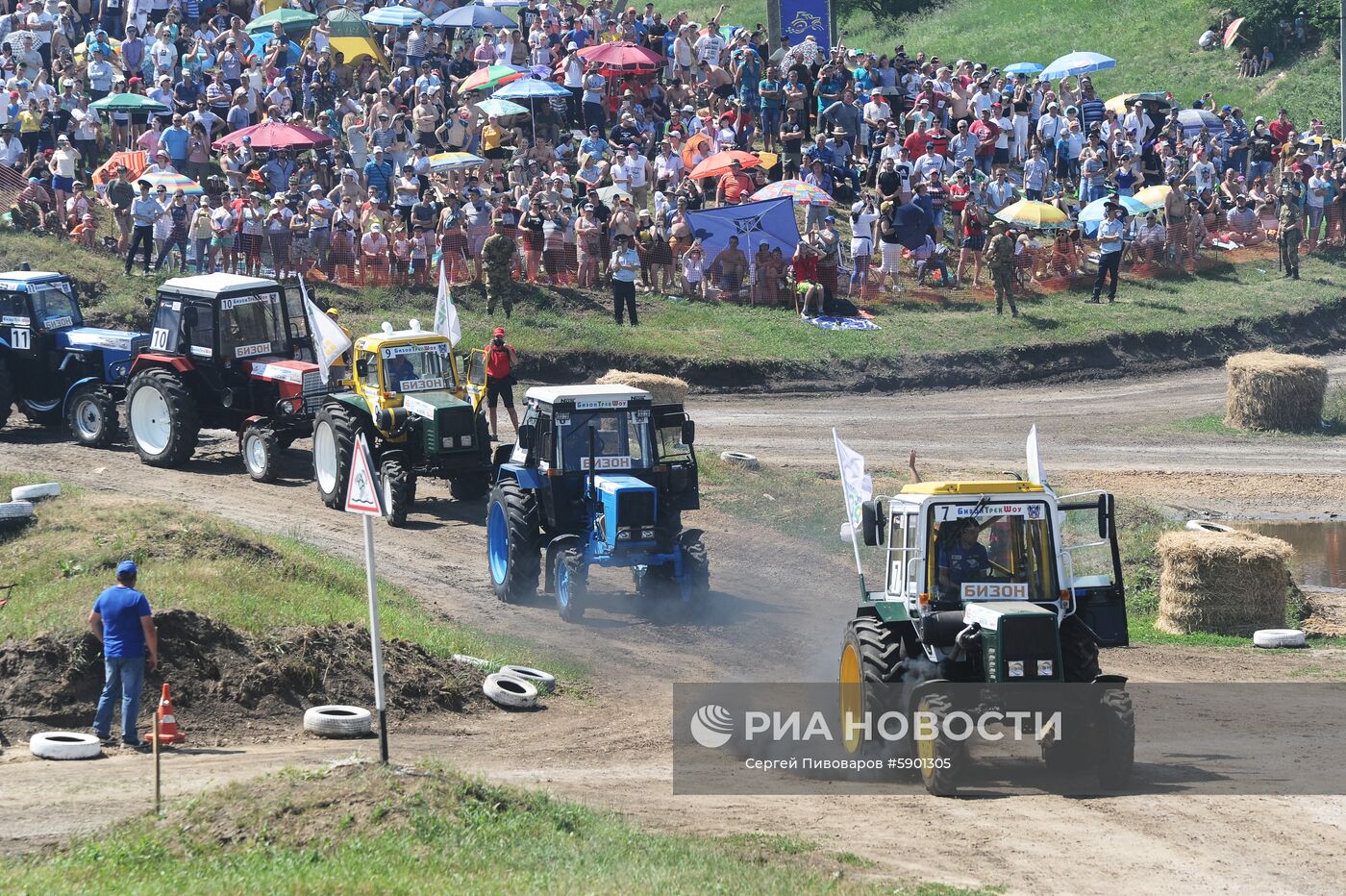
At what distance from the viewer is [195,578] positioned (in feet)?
52.3

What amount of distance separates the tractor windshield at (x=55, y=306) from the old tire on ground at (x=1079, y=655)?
1802 cm

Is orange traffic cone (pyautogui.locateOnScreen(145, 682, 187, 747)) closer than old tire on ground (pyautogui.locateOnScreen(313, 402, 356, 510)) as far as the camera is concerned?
Yes

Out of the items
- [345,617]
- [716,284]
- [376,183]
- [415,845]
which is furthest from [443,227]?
[415,845]

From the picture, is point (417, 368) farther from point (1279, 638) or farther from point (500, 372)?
point (1279, 638)

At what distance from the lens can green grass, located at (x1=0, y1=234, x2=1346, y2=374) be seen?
2966 centimetres

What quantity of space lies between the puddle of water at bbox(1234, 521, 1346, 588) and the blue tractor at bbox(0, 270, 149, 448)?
51.6 ft

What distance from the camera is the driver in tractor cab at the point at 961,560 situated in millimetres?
12141

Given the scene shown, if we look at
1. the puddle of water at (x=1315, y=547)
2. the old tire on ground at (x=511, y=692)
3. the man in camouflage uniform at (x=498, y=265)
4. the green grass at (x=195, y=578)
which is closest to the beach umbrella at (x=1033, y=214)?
the man in camouflage uniform at (x=498, y=265)

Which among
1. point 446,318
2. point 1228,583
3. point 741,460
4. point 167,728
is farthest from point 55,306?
point 1228,583

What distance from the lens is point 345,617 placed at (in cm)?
1616

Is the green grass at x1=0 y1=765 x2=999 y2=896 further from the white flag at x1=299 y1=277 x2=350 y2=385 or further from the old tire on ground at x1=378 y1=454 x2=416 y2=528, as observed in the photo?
the white flag at x1=299 y1=277 x2=350 y2=385

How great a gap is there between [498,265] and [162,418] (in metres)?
8.01

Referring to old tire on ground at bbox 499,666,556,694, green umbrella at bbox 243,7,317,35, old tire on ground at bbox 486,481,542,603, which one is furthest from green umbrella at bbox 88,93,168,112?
old tire on ground at bbox 499,666,556,694

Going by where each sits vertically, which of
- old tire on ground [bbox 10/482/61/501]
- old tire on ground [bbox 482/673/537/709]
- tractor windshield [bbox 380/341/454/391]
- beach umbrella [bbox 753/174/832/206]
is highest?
beach umbrella [bbox 753/174/832/206]
